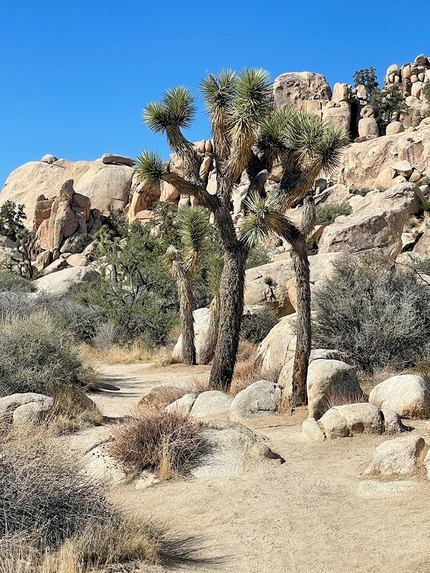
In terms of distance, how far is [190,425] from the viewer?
24.6 ft

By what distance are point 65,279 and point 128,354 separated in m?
13.6

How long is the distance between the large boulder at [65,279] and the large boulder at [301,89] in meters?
41.4

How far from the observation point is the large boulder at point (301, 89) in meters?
68.8

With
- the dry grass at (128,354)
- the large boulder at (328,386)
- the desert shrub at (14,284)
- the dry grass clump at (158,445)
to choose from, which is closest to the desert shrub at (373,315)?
the large boulder at (328,386)

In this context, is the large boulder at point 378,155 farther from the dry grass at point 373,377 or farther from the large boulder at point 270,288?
the dry grass at point 373,377


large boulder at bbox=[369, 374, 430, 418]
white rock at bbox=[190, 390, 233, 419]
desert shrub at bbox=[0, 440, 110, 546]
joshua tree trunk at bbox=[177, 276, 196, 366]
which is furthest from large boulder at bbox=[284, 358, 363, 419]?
joshua tree trunk at bbox=[177, 276, 196, 366]

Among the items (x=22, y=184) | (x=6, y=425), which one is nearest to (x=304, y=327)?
(x=6, y=425)

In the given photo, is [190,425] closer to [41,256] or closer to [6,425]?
[6,425]

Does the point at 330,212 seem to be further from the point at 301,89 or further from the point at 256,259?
the point at 301,89

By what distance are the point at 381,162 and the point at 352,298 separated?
129 ft

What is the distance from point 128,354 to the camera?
20.1 m

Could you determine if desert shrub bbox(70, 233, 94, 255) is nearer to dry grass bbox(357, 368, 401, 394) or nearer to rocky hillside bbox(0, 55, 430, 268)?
rocky hillside bbox(0, 55, 430, 268)

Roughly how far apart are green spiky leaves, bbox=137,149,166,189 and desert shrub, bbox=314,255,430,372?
4292 mm

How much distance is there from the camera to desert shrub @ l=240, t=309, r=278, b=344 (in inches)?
713
